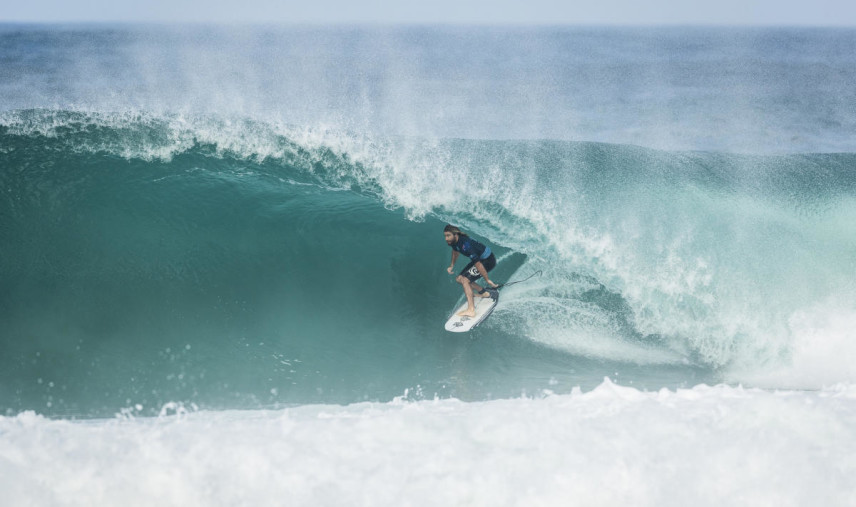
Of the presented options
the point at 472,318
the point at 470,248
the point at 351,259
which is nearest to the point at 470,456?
the point at 472,318

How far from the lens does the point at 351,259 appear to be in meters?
9.45

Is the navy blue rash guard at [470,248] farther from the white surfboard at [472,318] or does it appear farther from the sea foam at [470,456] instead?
the sea foam at [470,456]

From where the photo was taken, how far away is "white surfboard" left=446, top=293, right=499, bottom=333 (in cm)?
805

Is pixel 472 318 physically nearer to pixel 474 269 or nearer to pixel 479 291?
pixel 479 291

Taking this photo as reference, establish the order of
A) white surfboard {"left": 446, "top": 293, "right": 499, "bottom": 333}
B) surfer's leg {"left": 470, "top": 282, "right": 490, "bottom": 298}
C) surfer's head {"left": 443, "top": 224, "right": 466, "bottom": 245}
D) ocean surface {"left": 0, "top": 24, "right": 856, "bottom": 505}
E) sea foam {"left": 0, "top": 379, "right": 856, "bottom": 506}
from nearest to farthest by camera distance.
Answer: sea foam {"left": 0, "top": 379, "right": 856, "bottom": 506} < ocean surface {"left": 0, "top": 24, "right": 856, "bottom": 505} < surfer's head {"left": 443, "top": 224, "right": 466, "bottom": 245} < white surfboard {"left": 446, "top": 293, "right": 499, "bottom": 333} < surfer's leg {"left": 470, "top": 282, "right": 490, "bottom": 298}

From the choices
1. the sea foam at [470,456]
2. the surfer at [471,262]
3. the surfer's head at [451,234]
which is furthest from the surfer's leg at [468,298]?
the sea foam at [470,456]

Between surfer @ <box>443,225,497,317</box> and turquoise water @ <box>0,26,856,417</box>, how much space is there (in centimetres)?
38

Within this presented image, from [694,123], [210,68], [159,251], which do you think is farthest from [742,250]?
[210,68]

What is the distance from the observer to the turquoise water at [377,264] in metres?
7.49

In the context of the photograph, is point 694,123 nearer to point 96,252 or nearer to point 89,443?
point 96,252

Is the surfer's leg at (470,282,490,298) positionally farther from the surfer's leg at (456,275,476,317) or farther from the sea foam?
the sea foam

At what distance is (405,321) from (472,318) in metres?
0.91

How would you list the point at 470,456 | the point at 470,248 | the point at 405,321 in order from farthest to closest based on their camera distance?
1. the point at 405,321
2. the point at 470,248
3. the point at 470,456

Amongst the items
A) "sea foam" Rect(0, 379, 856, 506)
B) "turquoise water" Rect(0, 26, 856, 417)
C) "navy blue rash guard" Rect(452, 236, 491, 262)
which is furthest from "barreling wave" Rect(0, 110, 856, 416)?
"sea foam" Rect(0, 379, 856, 506)
